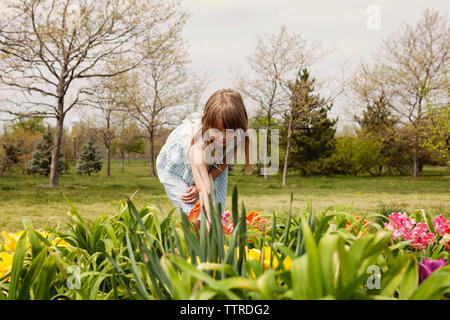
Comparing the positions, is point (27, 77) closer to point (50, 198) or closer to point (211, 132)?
point (50, 198)

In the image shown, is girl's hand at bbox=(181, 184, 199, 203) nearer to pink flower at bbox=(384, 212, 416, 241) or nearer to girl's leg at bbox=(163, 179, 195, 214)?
girl's leg at bbox=(163, 179, 195, 214)

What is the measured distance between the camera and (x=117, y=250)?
1.09 metres

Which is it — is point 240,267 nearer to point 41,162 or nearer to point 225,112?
point 225,112

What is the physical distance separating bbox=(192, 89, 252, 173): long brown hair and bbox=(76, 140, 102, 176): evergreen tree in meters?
23.0

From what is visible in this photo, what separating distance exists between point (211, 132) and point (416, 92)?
66.4ft

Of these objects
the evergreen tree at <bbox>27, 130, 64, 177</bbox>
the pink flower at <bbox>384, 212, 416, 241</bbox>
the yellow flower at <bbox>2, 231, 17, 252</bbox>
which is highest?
the evergreen tree at <bbox>27, 130, 64, 177</bbox>

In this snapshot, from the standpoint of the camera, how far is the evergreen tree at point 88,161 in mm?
23625

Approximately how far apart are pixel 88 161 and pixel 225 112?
2400 centimetres

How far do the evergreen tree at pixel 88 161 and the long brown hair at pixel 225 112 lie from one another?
75.5ft

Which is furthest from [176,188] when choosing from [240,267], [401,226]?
[240,267]

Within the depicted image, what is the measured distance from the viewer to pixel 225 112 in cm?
192

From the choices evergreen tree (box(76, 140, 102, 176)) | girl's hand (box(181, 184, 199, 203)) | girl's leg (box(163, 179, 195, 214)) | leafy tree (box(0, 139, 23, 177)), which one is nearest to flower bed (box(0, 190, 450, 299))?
girl's hand (box(181, 184, 199, 203))

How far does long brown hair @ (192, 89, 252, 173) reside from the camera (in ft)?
6.33

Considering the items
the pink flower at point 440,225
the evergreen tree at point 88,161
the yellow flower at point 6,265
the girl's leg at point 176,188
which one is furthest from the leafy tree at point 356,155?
the yellow flower at point 6,265
